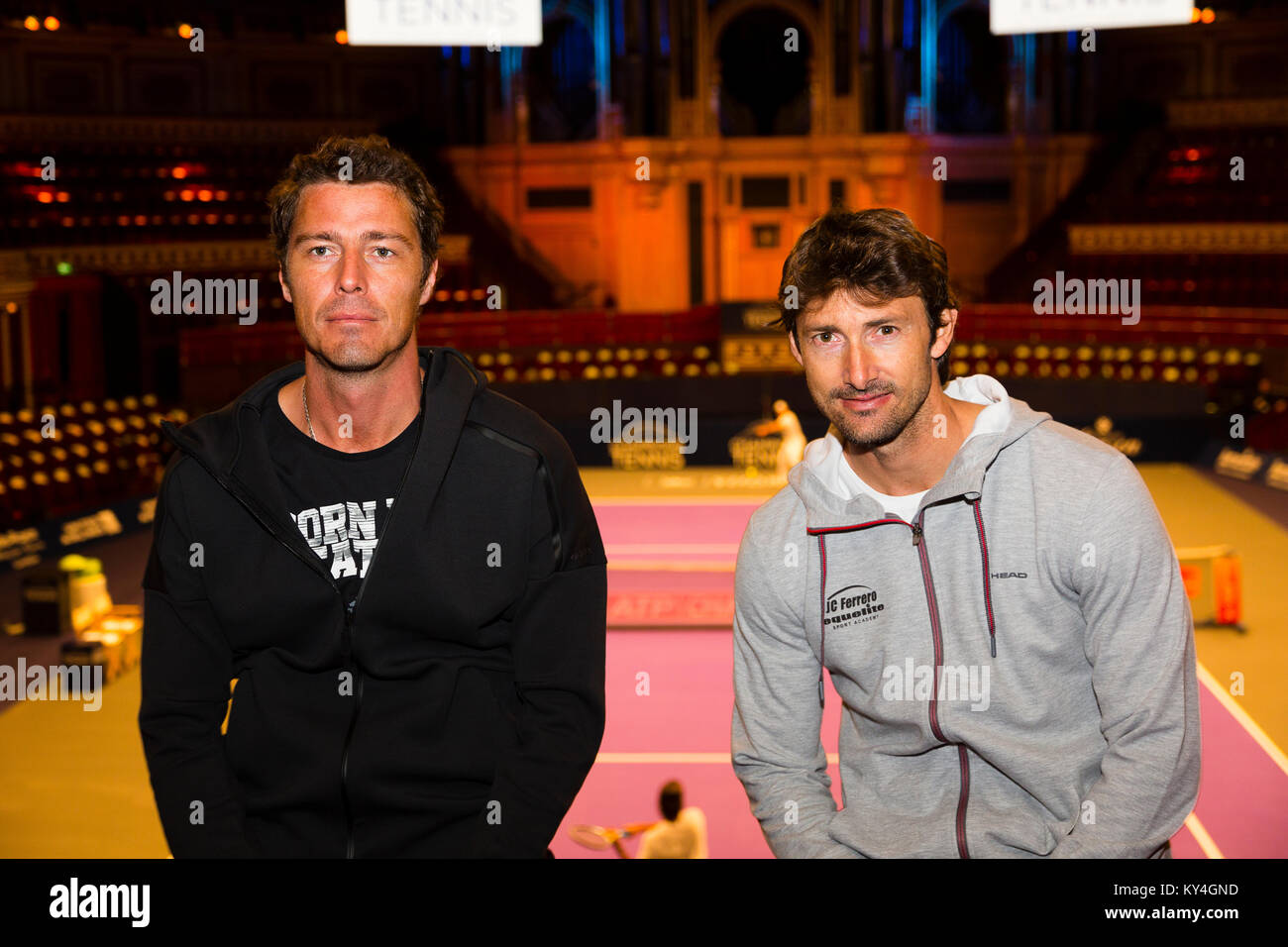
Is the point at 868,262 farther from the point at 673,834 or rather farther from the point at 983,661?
the point at 673,834

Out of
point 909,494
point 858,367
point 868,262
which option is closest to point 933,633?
point 909,494

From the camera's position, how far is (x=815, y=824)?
2693 millimetres

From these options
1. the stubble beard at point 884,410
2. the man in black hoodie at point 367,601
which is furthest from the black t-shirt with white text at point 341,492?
the stubble beard at point 884,410

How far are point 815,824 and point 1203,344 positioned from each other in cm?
1710

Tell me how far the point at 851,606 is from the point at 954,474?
1.17 ft

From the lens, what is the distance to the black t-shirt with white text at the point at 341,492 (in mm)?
2637

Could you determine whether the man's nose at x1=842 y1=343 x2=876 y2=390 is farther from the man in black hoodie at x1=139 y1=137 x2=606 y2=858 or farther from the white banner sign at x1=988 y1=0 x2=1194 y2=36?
the white banner sign at x1=988 y1=0 x2=1194 y2=36

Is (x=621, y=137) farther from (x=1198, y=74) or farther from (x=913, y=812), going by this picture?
(x=913, y=812)

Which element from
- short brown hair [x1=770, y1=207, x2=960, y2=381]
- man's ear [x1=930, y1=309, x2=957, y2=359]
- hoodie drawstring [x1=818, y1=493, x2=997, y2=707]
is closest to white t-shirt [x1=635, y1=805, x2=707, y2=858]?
hoodie drawstring [x1=818, y1=493, x2=997, y2=707]

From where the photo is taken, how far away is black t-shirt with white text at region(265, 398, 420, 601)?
8.65 ft

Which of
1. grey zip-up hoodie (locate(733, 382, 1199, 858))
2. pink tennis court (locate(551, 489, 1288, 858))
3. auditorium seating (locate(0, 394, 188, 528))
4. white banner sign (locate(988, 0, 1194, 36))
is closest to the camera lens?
grey zip-up hoodie (locate(733, 382, 1199, 858))

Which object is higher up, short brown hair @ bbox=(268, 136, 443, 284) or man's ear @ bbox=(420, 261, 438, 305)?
short brown hair @ bbox=(268, 136, 443, 284)

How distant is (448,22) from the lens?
7707 mm

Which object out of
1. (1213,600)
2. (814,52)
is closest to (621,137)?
(814,52)
